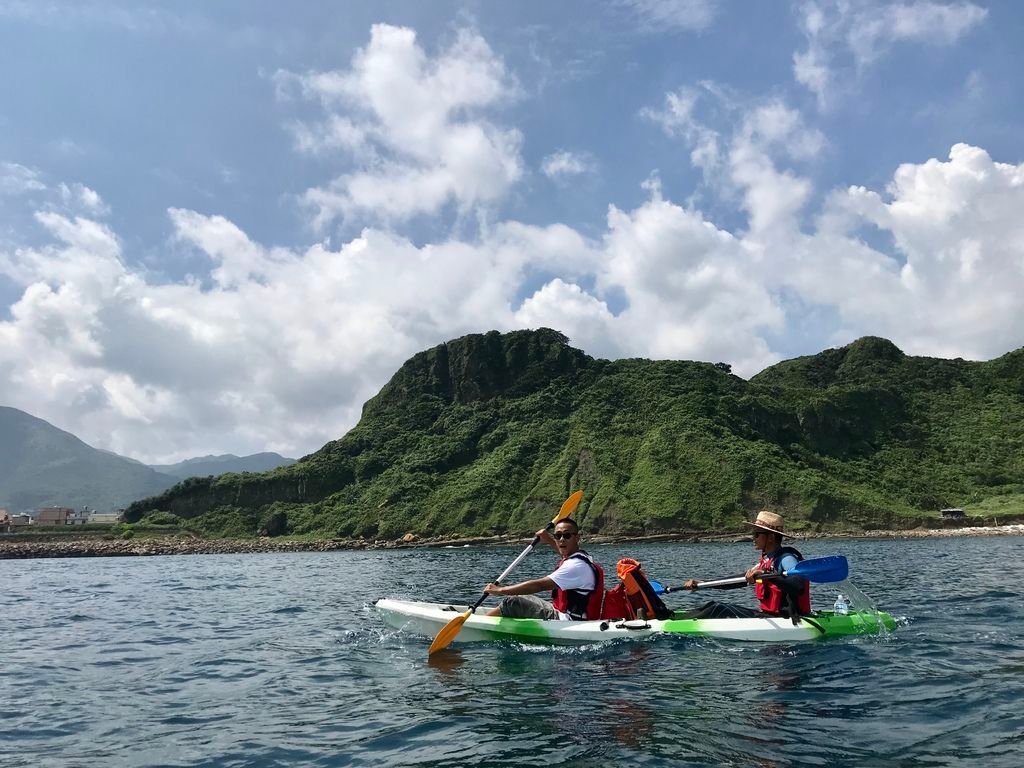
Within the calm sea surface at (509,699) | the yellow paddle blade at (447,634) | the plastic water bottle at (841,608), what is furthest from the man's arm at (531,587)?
the plastic water bottle at (841,608)

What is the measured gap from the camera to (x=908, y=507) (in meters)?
93.8

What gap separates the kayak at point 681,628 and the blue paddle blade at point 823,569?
0.75 m

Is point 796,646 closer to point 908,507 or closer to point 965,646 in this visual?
point 965,646

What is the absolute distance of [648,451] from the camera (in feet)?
358

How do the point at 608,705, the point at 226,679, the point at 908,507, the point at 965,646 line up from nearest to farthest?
the point at 608,705, the point at 226,679, the point at 965,646, the point at 908,507

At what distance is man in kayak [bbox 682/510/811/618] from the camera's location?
11.9 meters

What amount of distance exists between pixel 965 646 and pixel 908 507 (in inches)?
3747

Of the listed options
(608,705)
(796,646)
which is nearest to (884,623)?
(796,646)

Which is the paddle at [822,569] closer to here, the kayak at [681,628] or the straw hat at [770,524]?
the straw hat at [770,524]

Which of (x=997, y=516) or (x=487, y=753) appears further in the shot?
(x=997, y=516)

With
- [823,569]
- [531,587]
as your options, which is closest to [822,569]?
[823,569]

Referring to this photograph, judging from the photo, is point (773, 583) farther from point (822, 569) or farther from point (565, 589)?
point (565, 589)

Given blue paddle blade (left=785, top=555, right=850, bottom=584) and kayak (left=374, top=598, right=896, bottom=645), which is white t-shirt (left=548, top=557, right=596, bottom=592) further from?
blue paddle blade (left=785, top=555, right=850, bottom=584)

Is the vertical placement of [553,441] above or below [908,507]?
above
